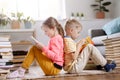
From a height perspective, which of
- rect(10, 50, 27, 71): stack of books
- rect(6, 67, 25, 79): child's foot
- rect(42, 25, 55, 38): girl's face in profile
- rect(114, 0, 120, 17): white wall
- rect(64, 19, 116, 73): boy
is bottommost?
rect(10, 50, 27, 71): stack of books

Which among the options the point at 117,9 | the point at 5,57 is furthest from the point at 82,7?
the point at 5,57

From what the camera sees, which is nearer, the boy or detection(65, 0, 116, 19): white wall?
the boy

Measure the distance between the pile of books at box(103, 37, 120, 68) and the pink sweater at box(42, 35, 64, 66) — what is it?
0.79 m

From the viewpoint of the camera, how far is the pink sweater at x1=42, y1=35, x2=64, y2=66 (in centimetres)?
230

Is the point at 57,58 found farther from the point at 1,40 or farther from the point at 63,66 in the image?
the point at 1,40

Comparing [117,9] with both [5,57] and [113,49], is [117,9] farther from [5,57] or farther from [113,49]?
[5,57]

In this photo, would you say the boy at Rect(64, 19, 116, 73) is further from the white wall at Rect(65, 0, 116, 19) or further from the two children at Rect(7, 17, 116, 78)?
the white wall at Rect(65, 0, 116, 19)

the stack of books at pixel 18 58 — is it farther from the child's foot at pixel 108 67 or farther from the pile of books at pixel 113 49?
the child's foot at pixel 108 67

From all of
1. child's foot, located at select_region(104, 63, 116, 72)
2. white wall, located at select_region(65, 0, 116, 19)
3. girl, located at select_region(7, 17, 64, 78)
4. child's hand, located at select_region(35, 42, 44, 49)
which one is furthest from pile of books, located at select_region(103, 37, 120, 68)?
white wall, located at select_region(65, 0, 116, 19)

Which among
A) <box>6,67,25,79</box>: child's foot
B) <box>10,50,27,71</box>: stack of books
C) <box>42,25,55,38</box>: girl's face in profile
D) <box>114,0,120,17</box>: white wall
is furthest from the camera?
<box>114,0,120,17</box>: white wall

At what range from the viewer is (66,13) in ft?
15.8

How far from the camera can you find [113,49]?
2959 millimetres

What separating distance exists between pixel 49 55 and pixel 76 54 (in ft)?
0.90

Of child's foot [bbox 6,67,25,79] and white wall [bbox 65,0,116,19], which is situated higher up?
white wall [bbox 65,0,116,19]
